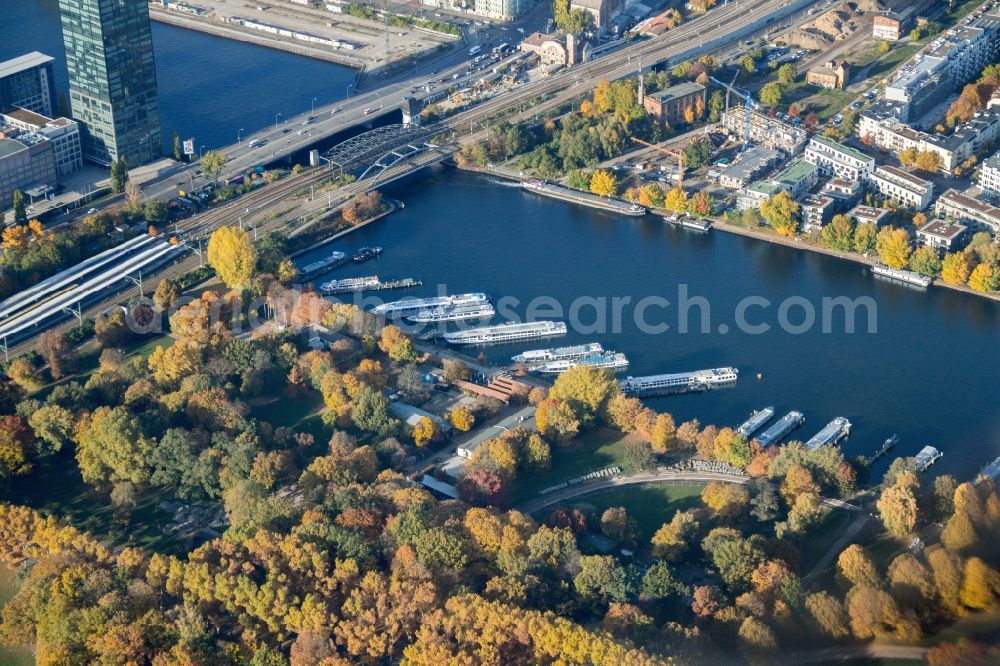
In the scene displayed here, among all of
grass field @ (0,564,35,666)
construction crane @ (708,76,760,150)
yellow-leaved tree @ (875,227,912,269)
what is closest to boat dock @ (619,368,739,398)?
yellow-leaved tree @ (875,227,912,269)

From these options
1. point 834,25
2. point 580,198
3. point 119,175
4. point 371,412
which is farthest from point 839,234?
point 119,175

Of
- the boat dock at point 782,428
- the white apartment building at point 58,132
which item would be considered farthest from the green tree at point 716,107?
the white apartment building at point 58,132

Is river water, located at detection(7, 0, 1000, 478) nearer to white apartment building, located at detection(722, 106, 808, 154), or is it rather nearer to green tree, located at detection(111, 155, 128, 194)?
green tree, located at detection(111, 155, 128, 194)

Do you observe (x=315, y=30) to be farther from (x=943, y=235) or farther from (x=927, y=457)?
(x=927, y=457)

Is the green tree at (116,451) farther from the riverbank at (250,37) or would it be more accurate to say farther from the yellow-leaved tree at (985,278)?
the riverbank at (250,37)

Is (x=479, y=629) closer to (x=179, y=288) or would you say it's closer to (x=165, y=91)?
(x=179, y=288)

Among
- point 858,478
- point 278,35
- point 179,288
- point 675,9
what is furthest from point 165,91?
point 858,478
